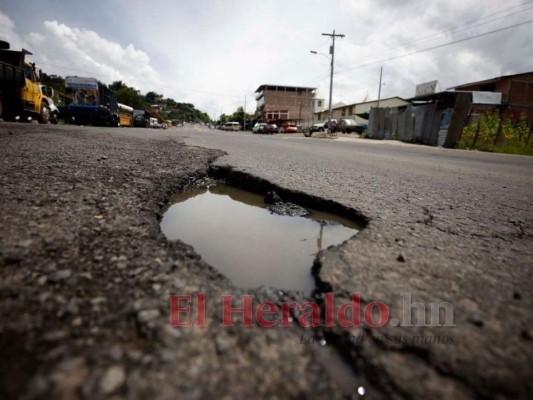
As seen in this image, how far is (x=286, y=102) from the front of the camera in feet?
192

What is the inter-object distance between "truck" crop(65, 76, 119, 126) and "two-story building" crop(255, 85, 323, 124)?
42890 millimetres

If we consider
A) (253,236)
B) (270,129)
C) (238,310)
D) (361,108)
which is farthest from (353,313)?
(361,108)

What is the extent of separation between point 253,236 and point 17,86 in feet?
41.1

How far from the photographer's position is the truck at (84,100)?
50.9 ft

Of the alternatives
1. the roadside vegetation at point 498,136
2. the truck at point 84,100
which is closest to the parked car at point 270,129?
the truck at point 84,100

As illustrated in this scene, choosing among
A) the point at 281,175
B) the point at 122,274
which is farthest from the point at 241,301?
the point at 281,175

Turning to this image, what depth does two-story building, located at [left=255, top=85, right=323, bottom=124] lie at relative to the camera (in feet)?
187

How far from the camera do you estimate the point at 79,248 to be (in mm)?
1314

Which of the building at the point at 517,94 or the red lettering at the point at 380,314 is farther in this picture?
the building at the point at 517,94

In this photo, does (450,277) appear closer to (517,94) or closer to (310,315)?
(310,315)

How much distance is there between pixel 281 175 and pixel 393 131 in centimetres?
1896

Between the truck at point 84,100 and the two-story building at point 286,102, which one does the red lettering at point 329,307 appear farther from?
the two-story building at point 286,102

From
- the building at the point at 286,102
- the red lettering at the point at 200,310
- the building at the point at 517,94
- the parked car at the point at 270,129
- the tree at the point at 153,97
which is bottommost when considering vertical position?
the red lettering at the point at 200,310

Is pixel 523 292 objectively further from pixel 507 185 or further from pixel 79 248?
pixel 507 185
